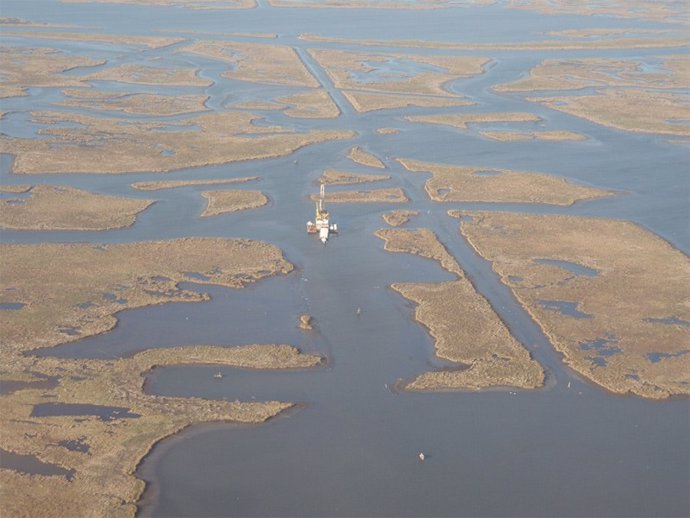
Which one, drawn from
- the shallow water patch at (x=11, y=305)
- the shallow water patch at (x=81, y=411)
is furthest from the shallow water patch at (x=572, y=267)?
the shallow water patch at (x=11, y=305)

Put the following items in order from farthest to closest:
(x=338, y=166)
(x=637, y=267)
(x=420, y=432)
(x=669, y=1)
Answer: (x=669, y=1)
(x=338, y=166)
(x=637, y=267)
(x=420, y=432)

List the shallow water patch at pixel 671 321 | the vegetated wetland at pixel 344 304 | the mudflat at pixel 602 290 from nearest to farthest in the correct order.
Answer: the vegetated wetland at pixel 344 304, the mudflat at pixel 602 290, the shallow water patch at pixel 671 321

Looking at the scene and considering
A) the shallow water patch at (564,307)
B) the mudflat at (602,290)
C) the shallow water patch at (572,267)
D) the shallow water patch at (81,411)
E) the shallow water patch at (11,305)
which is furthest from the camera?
the shallow water patch at (572,267)

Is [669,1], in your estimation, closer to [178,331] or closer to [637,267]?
[637,267]

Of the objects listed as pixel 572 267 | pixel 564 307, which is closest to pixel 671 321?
pixel 564 307

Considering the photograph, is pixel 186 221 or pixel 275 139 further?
pixel 275 139

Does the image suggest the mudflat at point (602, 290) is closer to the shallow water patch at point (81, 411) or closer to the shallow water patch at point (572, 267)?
the shallow water patch at point (572, 267)

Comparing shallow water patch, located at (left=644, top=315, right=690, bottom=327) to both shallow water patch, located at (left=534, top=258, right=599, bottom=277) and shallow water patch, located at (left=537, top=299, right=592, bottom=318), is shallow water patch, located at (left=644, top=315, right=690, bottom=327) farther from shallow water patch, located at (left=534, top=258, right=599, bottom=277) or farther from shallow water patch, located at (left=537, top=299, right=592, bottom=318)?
shallow water patch, located at (left=534, top=258, right=599, bottom=277)

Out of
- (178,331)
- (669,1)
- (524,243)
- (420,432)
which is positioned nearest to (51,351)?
(178,331)
